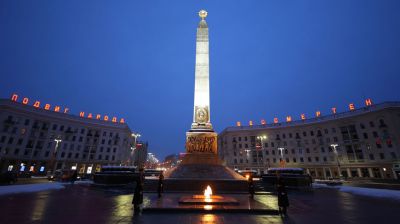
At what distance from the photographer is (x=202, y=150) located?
21.2m

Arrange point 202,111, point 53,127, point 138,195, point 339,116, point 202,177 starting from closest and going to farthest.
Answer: point 138,195
point 202,177
point 202,111
point 339,116
point 53,127

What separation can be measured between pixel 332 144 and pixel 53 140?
6703cm

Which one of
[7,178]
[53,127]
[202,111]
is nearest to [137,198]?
[202,111]

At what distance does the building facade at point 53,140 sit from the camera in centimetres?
4366

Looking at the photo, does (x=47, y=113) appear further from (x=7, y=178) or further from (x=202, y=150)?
(x=202, y=150)

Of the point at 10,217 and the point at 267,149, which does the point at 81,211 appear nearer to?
the point at 10,217

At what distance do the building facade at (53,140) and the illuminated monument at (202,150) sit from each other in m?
25.7

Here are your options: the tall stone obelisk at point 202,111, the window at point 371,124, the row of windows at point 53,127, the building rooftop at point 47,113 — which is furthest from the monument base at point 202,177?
the building rooftop at point 47,113

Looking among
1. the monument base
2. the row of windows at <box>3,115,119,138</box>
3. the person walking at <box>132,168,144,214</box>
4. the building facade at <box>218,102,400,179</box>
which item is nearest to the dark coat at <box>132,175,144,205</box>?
the person walking at <box>132,168,144,214</box>

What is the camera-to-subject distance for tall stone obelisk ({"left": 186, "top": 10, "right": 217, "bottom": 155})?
21391 millimetres

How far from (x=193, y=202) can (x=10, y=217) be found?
6566mm

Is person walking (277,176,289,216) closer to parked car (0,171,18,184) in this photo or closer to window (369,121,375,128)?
parked car (0,171,18,184)

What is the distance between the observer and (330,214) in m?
8.16

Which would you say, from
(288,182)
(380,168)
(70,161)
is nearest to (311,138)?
(380,168)
